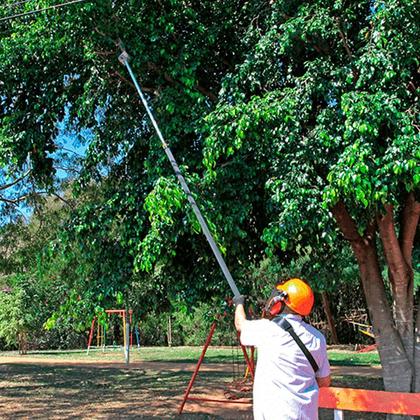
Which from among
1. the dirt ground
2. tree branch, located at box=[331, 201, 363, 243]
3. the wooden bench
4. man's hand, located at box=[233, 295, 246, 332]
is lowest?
the dirt ground

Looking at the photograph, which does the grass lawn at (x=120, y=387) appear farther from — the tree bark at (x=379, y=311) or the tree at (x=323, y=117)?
the tree at (x=323, y=117)

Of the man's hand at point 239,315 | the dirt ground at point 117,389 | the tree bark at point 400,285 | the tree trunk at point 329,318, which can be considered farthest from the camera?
the tree trunk at point 329,318

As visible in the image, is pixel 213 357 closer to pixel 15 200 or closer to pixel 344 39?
pixel 15 200

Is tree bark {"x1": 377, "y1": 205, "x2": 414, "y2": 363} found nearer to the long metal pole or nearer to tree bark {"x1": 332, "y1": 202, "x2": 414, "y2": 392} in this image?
tree bark {"x1": 332, "y1": 202, "x2": 414, "y2": 392}

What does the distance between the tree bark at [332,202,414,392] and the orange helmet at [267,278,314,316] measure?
15.9 ft

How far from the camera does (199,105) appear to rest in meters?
7.71

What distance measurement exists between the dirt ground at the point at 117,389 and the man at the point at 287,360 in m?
6.59

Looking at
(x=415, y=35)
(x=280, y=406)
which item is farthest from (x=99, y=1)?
(x=280, y=406)

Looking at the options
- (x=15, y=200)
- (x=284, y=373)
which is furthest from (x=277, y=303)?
(x=15, y=200)

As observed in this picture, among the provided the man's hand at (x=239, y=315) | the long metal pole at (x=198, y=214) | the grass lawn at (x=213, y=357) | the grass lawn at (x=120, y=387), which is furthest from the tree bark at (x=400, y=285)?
the grass lawn at (x=213, y=357)

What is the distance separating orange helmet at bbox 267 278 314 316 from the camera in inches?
135

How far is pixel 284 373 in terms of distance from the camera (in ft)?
10.7

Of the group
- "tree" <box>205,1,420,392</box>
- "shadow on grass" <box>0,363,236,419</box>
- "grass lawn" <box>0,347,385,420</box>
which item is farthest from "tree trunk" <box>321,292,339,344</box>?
"tree" <box>205,1,420,392</box>

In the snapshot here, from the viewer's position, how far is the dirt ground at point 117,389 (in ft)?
32.5
